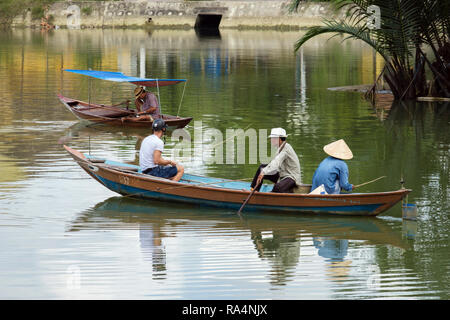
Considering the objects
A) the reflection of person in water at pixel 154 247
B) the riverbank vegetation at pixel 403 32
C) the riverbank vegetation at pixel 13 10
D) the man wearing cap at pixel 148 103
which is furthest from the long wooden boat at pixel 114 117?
the riverbank vegetation at pixel 13 10

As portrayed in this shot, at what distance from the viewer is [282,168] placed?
1442 cm

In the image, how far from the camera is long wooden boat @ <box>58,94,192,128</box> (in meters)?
23.7

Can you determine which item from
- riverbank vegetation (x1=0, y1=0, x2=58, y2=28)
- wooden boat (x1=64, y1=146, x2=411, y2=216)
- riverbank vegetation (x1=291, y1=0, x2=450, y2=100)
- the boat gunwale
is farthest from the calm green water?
riverbank vegetation (x1=0, y1=0, x2=58, y2=28)

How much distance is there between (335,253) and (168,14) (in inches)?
3148

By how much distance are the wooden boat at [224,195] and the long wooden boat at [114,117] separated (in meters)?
7.65

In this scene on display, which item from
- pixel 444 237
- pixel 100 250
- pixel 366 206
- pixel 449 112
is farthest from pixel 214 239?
pixel 449 112

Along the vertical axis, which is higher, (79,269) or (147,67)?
(147,67)

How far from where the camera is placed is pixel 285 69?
146 ft

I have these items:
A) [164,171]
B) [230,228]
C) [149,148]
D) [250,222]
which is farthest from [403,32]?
[230,228]

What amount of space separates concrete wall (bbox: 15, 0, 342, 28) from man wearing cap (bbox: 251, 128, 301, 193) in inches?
2815

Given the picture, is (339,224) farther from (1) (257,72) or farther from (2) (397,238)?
(1) (257,72)

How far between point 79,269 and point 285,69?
34.0 m
